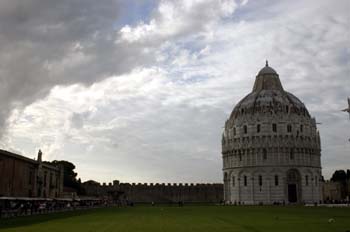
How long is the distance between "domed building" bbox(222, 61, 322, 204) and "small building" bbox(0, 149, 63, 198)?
39.6 metres

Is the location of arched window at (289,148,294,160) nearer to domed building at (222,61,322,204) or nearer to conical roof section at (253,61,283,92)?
domed building at (222,61,322,204)

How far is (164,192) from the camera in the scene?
106000 mm

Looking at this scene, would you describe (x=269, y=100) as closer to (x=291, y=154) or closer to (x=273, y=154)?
(x=273, y=154)

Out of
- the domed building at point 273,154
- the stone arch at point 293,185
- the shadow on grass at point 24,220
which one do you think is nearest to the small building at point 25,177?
the shadow on grass at point 24,220

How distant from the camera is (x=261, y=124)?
316 ft

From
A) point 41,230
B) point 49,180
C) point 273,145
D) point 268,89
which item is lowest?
point 41,230

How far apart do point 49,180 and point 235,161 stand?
4288cm

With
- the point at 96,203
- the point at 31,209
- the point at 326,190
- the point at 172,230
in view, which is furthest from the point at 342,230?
the point at 326,190

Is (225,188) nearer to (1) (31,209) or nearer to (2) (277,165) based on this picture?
(2) (277,165)

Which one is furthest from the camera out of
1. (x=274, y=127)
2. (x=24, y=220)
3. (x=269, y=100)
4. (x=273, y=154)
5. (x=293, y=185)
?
(x=269, y=100)

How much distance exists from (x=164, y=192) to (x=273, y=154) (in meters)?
27.0

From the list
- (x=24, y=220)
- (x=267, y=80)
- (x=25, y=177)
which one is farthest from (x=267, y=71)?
(x=24, y=220)

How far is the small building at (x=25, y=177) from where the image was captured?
49.6 metres

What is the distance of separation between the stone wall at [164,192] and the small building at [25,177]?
35923mm
